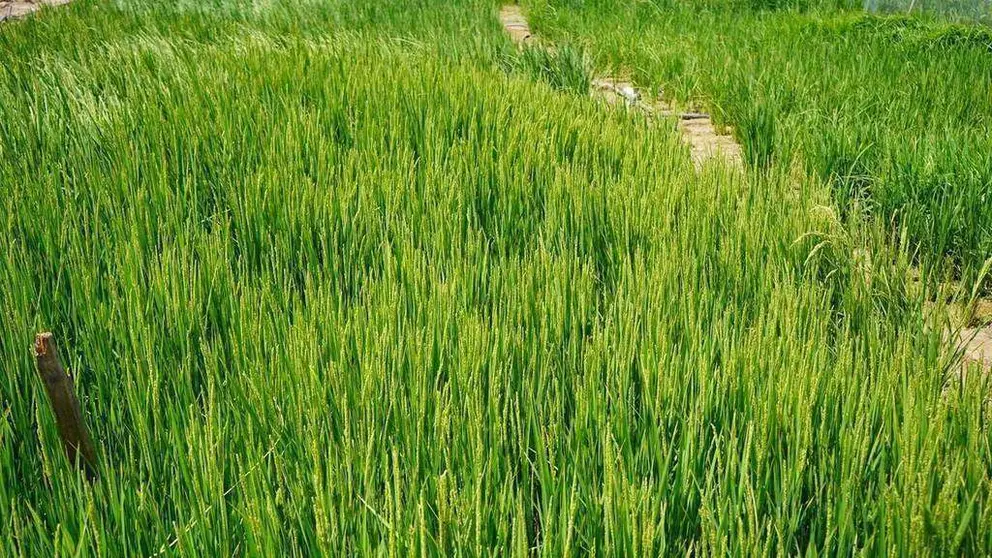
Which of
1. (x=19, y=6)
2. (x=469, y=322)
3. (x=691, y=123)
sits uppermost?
(x=19, y=6)

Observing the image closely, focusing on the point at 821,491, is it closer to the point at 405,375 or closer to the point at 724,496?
the point at 724,496

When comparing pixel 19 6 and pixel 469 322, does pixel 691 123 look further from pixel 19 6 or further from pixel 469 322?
pixel 19 6

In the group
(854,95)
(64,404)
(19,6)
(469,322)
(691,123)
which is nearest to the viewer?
(64,404)

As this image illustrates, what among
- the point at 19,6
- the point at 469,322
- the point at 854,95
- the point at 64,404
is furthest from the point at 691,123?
the point at 19,6

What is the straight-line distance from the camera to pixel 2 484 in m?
1.06

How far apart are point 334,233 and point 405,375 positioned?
0.64 m

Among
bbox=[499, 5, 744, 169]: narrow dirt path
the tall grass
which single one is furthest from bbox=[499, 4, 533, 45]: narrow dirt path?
bbox=[499, 5, 744, 169]: narrow dirt path

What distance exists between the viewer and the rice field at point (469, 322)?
100 cm

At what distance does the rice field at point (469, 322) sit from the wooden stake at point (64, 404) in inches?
1.6

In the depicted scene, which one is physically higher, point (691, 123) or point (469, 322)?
point (469, 322)

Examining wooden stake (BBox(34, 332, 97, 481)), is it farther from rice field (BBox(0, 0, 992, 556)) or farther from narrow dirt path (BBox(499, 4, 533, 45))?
narrow dirt path (BBox(499, 4, 533, 45))

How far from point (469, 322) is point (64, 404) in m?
0.60

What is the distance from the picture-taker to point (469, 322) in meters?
1.33

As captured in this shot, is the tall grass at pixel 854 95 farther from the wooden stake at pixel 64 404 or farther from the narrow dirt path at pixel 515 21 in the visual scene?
the wooden stake at pixel 64 404
